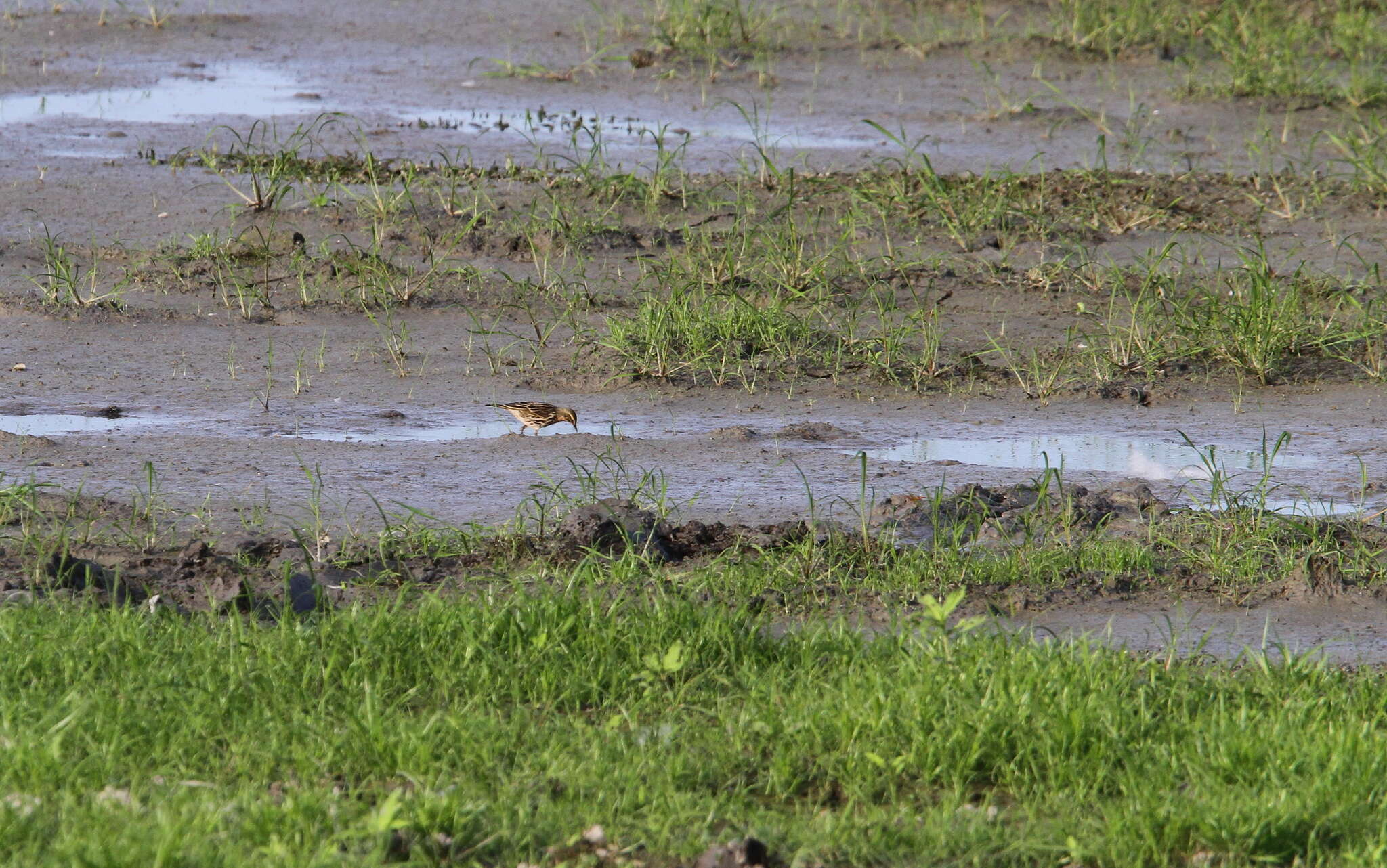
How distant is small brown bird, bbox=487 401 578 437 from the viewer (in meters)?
5.95

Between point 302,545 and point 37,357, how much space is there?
9.24 feet

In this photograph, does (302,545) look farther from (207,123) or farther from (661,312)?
(207,123)

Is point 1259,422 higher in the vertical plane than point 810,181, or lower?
lower

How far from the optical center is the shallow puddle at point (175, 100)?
1093 cm

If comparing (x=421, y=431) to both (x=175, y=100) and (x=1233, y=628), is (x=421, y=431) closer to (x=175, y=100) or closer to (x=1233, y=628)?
(x=1233, y=628)

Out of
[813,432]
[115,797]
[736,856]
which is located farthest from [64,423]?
[736,856]

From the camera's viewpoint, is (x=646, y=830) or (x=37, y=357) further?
(x=37, y=357)

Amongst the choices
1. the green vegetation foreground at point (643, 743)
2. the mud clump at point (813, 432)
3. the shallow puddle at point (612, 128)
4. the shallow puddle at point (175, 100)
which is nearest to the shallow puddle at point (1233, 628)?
the green vegetation foreground at point (643, 743)

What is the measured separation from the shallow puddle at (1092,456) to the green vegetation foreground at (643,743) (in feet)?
5.89

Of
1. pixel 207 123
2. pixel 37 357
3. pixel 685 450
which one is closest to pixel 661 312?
pixel 685 450

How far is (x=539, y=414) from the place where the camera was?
5953 mm

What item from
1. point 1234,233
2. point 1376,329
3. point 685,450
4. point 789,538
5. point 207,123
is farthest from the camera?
point 207,123

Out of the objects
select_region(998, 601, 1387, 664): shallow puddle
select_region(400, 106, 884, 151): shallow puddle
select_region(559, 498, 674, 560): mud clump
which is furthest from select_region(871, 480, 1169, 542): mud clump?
select_region(400, 106, 884, 151): shallow puddle

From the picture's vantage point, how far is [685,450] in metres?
5.93
